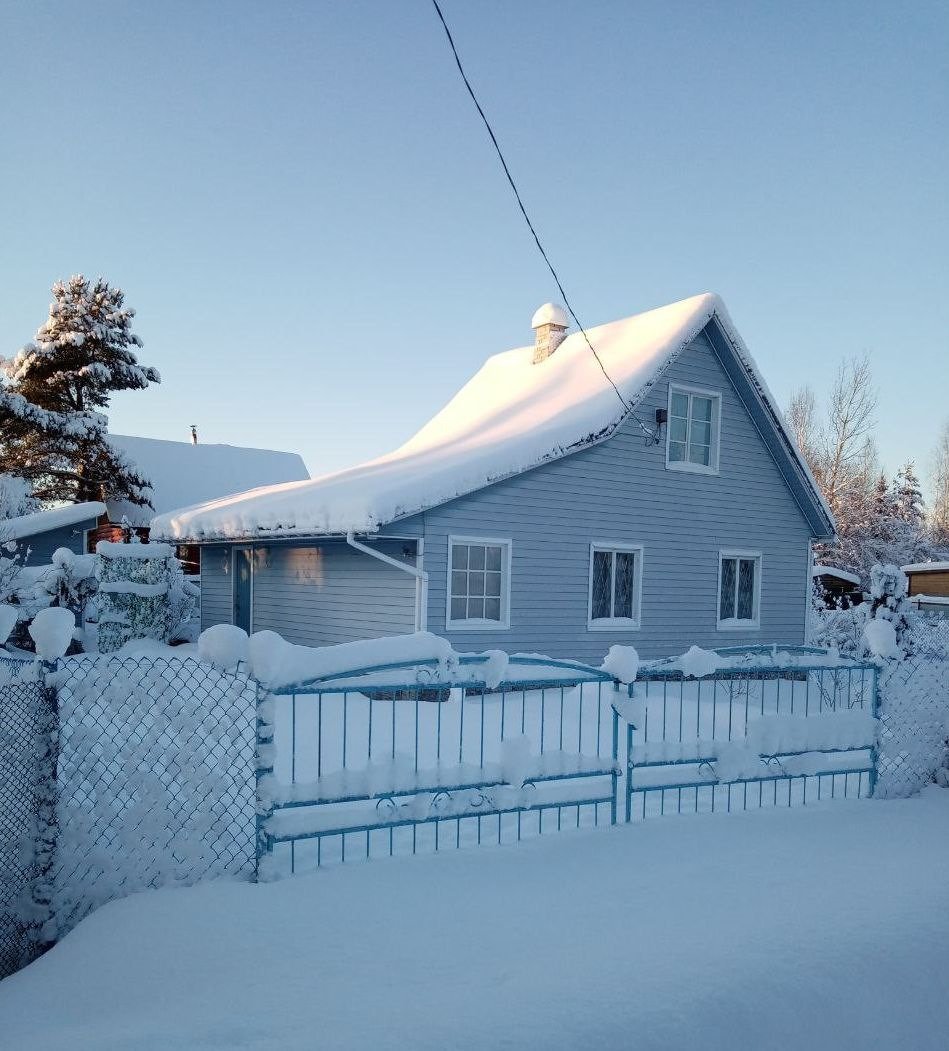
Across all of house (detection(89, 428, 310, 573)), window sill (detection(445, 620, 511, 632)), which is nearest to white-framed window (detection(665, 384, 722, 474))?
window sill (detection(445, 620, 511, 632))

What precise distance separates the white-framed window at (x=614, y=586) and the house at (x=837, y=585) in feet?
65.3

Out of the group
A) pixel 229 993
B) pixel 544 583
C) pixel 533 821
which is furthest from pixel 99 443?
pixel 229 993

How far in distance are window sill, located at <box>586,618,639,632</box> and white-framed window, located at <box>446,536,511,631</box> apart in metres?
1.67

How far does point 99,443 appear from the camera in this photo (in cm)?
2680

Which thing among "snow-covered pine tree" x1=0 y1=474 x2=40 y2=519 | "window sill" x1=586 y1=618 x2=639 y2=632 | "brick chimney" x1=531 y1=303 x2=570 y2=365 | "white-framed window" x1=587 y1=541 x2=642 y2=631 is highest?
"brick chimney" x1=531 y1=303 x2=570 y2=365

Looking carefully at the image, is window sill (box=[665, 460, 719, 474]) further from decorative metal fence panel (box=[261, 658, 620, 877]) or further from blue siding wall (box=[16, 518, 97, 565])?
blue siding wall (box=[16, 518, 97, 565])

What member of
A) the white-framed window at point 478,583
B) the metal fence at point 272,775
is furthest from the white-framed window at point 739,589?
the metal fence at point 272,775

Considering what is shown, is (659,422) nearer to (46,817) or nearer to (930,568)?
(46,817)

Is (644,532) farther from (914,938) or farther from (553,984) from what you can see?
(553,984)

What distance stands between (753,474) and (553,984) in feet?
44.0

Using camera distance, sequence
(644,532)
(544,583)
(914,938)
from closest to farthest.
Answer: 1. (914,938)
2. (544,583)
3. (644,532)

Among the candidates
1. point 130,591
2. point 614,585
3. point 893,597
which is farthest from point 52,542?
point 893,597

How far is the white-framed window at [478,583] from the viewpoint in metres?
12.2

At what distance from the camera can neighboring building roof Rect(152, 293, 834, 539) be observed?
11.5m
